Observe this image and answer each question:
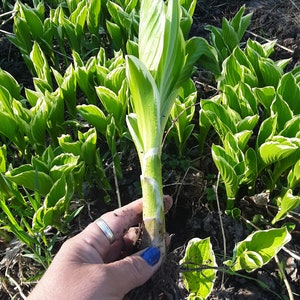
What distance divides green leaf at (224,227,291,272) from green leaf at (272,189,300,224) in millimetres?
142

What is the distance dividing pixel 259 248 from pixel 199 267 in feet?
0.64

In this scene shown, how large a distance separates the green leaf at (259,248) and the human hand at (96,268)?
0.26 metres

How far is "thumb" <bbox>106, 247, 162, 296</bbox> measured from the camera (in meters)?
1.27

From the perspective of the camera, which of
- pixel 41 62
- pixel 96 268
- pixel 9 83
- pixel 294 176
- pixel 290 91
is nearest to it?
pixel 96 268

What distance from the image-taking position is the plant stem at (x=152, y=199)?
1.35 meters

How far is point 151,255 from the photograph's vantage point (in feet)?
4.55

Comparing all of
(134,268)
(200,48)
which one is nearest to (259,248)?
(134,268)

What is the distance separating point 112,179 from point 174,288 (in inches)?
22.3

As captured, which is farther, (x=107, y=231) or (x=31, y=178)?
(x=31, y=178)

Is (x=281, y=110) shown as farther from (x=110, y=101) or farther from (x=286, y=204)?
(x=110, y=101)

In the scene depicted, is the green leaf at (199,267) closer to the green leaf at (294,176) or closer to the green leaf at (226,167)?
the green leaf at (226,167)

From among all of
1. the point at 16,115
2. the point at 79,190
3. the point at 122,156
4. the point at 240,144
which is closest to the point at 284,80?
the point at 240,144

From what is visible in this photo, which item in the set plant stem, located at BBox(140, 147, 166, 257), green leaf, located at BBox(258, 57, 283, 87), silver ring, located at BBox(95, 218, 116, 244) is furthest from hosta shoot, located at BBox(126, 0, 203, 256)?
green leaf, located at BBox(258, 57, 283, 87)

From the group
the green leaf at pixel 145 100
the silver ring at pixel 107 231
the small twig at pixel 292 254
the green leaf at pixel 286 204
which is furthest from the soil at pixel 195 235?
the green leaf at pixel 145 100
